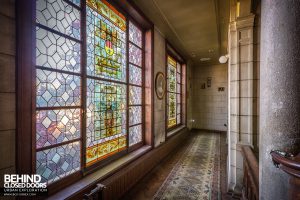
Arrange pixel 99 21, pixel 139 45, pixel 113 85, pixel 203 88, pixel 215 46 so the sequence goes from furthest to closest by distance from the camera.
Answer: pixel 203 88, pixel 215 46, pixel 139 45, pixel 113 85, pixel 99 21

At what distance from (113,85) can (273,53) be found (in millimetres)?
2050

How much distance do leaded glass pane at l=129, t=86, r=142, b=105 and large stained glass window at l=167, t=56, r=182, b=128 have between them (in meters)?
1.70

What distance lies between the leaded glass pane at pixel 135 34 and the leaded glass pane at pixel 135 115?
4.34 ft

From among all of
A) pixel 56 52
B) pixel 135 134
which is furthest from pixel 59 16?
pixel 135 134

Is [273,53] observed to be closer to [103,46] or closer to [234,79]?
[234,79]

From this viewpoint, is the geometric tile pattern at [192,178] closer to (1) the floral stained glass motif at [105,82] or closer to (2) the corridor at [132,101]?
(2) the corridor at [132,101]

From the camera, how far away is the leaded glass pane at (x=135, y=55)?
2891 mm

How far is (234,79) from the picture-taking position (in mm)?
2268

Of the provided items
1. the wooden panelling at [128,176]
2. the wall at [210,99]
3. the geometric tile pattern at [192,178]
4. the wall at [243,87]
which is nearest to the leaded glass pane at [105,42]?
the wooden panelling at [128,176]

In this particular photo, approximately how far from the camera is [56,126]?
5.14 ft

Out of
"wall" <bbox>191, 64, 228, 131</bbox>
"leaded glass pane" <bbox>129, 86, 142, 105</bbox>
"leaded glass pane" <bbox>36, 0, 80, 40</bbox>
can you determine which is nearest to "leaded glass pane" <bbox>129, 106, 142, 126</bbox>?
"leaded glass pane" <bbox>129, 86, 142, 105</bbox>

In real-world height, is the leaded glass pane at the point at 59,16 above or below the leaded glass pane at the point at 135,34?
below

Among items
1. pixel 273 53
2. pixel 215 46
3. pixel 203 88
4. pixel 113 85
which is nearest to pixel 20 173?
pixel 113 85

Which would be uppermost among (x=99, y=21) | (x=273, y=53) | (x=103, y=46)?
(x=99, y=21)
